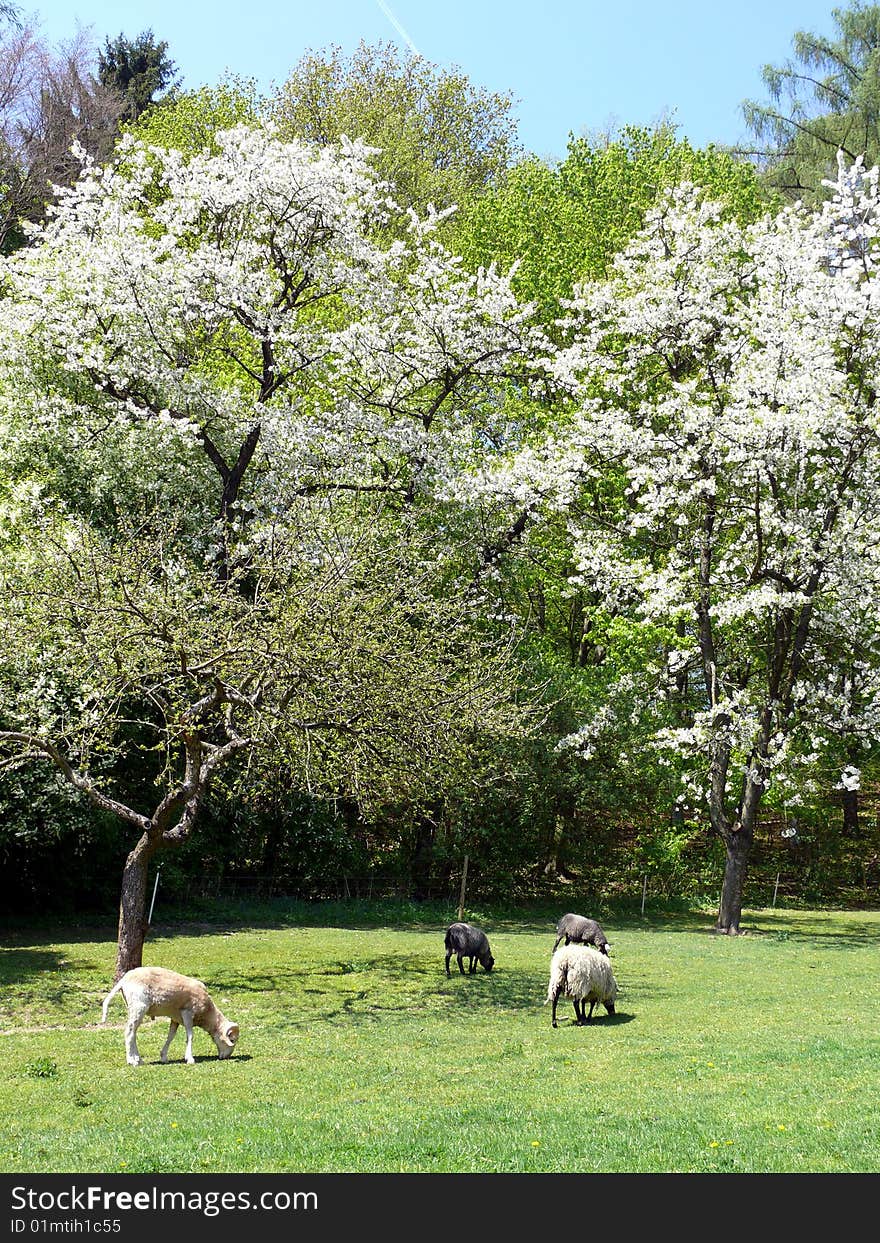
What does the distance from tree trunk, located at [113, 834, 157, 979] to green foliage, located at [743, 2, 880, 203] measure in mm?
30181

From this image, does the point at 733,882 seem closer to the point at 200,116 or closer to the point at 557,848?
the point at 557,848

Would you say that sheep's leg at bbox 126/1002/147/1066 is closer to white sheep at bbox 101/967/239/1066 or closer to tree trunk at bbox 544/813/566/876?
white sheep at bbox 101/967/239/1066

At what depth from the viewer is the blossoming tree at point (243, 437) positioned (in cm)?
1664

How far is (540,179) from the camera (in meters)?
37.9

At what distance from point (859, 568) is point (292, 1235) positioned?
21593mm

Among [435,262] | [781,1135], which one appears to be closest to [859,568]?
[435,262]

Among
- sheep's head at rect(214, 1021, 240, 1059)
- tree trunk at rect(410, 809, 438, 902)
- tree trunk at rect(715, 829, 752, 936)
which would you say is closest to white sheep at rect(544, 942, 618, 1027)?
sheep's head at rect(214, 1021, 240, 1059)

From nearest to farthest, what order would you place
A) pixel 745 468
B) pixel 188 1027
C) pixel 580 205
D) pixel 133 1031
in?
pixel 133 1031 → pixel 188 1027 → pixel 745 468 → pixel 580 205

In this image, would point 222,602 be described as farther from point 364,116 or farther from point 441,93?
point 441,93

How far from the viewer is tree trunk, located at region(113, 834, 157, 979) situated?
15602mm

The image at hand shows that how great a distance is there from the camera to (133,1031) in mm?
11680

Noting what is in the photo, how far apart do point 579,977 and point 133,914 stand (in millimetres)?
6143

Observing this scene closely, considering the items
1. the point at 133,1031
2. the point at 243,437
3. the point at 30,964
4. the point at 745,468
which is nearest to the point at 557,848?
the point at 745,468

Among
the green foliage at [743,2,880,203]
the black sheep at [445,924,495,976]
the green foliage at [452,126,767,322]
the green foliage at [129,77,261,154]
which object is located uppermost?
the green foliage at [129,77,261,154]
